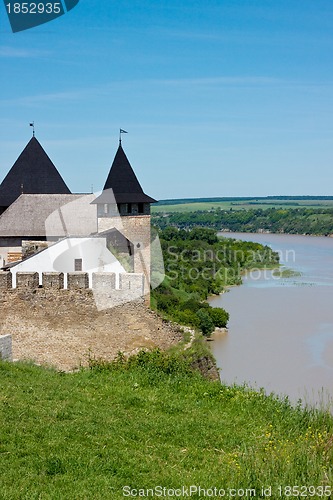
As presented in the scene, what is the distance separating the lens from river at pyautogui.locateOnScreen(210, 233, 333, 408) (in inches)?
651

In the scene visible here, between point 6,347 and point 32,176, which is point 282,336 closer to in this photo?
point 32,176

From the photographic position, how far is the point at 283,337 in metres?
22.4

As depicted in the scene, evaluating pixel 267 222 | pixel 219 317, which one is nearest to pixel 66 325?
pixel 219 317

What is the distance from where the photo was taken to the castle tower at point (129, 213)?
546 inches

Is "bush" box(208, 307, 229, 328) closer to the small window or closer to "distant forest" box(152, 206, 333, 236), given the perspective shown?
the small window

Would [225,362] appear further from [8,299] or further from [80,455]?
[80,455]

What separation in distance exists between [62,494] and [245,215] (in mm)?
102353

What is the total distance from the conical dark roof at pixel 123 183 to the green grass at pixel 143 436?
7.89 meters

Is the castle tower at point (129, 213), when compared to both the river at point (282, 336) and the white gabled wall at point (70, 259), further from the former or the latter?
the white gabled wall at point (70, 259)

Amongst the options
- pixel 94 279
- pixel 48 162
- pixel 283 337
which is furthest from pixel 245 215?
pixel 94 279

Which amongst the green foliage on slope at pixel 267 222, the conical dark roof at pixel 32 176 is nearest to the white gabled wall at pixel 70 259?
the conical dark roof at pixel 32 176

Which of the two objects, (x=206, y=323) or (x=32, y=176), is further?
(x=206, y=323)

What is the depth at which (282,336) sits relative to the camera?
890 inches

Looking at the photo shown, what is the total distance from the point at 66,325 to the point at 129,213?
256 inches
